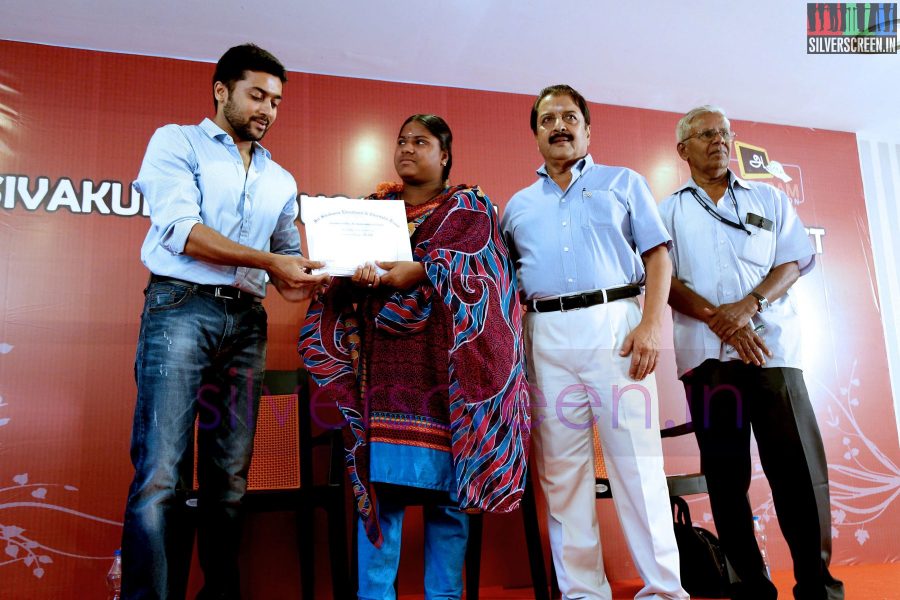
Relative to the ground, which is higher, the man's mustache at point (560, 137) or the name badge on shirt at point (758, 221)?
the man's mustache at point (560, 137)

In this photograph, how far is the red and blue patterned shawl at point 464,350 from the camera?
206 cm

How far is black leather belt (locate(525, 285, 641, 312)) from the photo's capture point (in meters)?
2.24

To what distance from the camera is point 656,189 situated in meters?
4.01

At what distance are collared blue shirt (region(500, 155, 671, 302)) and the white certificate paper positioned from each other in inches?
18.2

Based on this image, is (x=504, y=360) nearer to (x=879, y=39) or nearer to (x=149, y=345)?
(x=149, y=345)

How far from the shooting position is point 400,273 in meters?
2.13

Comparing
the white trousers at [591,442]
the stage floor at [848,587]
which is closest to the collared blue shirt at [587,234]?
the white trousers at [591,442]

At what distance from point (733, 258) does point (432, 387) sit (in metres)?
1.21

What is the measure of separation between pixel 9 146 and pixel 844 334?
453 cm

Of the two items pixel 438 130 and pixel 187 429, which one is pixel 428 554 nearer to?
pixel 187 429

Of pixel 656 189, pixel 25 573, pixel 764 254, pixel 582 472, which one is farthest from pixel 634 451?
pixel 25 573

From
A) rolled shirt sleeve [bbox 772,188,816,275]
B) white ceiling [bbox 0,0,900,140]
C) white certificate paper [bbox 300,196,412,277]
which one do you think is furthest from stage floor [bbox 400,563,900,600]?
white ceiling [bbox 0,0,900,140]

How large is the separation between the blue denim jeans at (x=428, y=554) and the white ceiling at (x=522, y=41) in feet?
7.32

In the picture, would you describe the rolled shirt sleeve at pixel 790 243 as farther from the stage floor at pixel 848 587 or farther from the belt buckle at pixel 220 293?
the belt buckle at pixel 220 293
